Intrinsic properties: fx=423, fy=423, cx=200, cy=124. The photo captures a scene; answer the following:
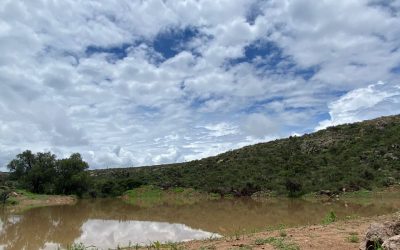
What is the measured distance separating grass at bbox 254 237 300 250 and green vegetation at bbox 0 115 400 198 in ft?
96.4

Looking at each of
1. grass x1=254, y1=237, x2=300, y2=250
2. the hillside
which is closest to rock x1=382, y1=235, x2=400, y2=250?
grass x1=254, y1=237, x2=300, y2=250

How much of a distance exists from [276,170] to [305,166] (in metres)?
3.42

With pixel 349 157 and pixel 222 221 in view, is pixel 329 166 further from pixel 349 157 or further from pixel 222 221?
pixel 222 221

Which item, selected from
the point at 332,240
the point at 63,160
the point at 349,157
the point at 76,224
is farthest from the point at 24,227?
the point at 349,157

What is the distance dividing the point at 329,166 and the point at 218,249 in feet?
127

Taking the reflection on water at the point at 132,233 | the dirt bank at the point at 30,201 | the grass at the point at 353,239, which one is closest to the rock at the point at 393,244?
the grass at the point at 353,239

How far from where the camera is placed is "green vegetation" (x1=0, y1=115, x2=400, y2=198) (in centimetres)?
4241

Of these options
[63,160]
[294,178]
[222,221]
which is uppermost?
[63,160]

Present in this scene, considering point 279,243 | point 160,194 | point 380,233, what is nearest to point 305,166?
point 160,194

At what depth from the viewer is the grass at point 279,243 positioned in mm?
9953

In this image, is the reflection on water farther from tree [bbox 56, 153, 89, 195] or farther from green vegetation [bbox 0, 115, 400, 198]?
tree [bbox 56, 153, 89, 195]

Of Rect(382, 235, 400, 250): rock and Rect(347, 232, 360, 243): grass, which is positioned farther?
Rect(347, 232, 360, 243): grass

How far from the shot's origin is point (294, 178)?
44.8 meters

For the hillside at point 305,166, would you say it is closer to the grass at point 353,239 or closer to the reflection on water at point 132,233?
the reflection on water at point 132,233
